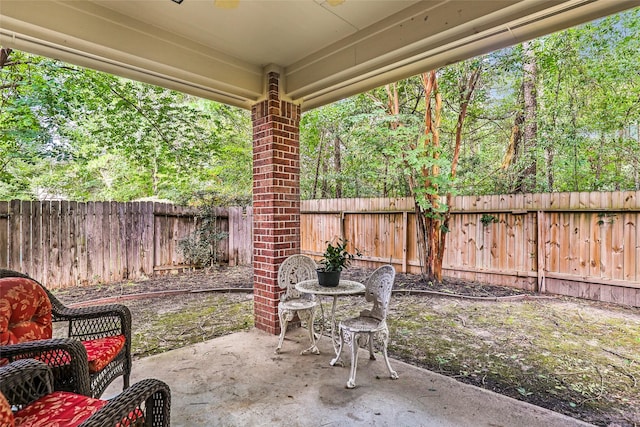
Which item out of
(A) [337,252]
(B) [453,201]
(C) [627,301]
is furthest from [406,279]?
(A) [337,252]

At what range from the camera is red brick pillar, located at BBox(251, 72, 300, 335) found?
3.26 m

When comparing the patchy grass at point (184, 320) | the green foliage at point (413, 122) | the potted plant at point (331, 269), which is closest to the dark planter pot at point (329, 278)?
the potted plant at point (331, 269)

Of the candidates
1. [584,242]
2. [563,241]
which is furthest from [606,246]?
[563,241]

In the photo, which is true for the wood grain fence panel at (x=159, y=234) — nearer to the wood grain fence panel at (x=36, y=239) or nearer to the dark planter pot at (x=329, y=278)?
the wood grain fence panel at (x=36, y=239)

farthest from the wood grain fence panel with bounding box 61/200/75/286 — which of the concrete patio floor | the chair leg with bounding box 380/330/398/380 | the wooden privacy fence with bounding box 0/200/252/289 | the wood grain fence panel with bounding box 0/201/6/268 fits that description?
the chair leg with bounding box 380/330/398/380

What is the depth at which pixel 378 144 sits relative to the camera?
5.30 meters

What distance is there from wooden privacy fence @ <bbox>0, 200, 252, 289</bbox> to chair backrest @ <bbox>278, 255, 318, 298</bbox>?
4.10 m

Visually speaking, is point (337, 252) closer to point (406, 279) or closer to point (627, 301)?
point (406, 279)

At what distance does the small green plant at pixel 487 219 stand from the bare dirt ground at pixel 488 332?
3.63 feet

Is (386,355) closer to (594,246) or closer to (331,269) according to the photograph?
(331,269)

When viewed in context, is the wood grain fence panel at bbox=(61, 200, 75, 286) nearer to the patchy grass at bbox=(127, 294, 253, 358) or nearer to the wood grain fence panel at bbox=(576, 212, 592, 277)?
the patchy grass at bbox=(127, 294, 253, 358)

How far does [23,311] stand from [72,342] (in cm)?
53

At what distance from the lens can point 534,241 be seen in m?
4.99

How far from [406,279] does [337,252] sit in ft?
11.2
